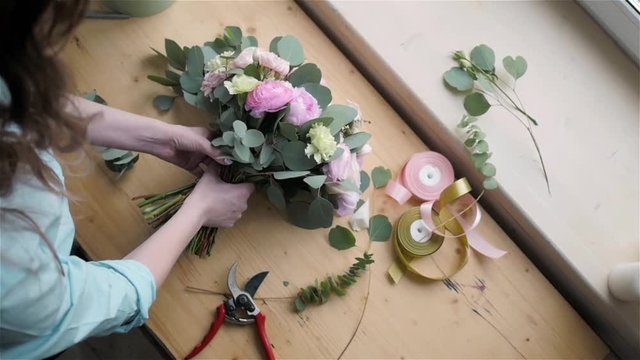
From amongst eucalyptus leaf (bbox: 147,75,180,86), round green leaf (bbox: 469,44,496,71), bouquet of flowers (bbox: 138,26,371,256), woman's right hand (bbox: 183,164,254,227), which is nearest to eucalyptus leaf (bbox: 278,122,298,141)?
bouquet of flowers (bbox: 138,26,371,256)

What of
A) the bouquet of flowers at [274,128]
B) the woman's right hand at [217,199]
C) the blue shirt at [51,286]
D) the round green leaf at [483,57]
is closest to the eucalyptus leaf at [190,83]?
the bouquet of flowers at [274,128]

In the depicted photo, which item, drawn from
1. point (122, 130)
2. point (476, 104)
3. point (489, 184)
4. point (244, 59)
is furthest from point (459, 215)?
point (122, 130)

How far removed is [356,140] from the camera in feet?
2.46

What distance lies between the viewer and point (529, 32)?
2.93 feet

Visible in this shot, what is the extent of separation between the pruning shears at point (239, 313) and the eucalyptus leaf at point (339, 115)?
246mm

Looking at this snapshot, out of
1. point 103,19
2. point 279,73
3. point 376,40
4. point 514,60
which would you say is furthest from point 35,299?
point 514,60

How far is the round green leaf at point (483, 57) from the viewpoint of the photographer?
2.79 ft

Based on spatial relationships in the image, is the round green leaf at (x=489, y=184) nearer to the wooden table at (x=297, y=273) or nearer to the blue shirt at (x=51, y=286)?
the wooden table at (x=297, y=273)

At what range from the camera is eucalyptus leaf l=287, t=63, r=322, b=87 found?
29.7 inches

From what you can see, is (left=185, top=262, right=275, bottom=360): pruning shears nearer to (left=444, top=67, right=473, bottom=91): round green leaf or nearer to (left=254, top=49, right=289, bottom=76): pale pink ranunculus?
(left=254, top=49, right=289, bottom=76): pale pink ranunculus

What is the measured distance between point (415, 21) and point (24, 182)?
62 centimetres

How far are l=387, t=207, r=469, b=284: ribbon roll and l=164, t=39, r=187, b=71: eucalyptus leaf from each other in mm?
400

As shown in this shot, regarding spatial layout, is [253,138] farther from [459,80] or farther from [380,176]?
[459,80]

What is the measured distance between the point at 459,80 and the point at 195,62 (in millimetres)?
400
